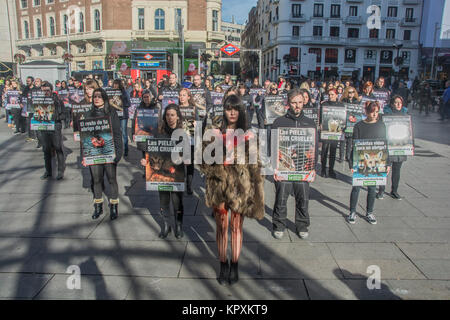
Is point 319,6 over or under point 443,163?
over

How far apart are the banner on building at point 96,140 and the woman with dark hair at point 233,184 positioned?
219cm

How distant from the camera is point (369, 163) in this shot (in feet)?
17.0

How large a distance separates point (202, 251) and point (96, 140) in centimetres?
221

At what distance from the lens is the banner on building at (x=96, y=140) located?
16.6 ft

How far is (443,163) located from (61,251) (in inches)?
363

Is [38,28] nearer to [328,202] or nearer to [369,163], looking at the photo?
[328,202]

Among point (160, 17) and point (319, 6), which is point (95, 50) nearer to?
point (160, 17)

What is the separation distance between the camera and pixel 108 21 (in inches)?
1849

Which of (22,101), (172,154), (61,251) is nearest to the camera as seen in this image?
(61,251)

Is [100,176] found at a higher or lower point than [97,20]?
lower

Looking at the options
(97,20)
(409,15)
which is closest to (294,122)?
(97,20)

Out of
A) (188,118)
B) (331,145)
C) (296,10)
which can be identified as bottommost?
(331,145)

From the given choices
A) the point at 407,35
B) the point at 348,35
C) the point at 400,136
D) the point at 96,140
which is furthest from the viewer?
the point at 348,35

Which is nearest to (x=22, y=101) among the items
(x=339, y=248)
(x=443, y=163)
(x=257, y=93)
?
(x=257, y=93)
